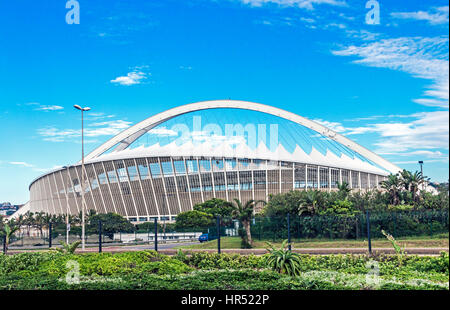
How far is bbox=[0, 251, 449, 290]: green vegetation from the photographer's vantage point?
36.6 ft

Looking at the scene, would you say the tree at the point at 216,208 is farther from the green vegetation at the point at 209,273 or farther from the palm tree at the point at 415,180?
the green vegetation at the point at 209,273

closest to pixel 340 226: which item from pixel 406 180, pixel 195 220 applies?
pixel 406 180

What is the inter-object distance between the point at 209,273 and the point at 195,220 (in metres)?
46.8

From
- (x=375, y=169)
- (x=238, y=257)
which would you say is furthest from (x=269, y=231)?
(x=375, y=169)

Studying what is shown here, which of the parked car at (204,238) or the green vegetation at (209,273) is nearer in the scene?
the green vegetation at (209,273)

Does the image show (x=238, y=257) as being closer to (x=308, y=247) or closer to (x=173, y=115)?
(x=308, y=247)

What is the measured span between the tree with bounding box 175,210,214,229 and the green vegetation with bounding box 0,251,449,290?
133ft

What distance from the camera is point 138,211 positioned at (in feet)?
263

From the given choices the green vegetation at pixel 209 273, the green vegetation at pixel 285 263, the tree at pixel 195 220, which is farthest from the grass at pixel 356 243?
the tree at pixel 195 220

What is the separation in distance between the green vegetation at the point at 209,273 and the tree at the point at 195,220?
133 feet

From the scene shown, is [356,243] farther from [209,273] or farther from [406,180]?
[406,180]

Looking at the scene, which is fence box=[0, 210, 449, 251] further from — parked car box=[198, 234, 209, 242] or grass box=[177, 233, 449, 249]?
parked car box=[198, 234, 209, 242]

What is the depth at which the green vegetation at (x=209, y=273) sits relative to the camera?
36.6 feet

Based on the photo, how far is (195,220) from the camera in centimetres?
5991
